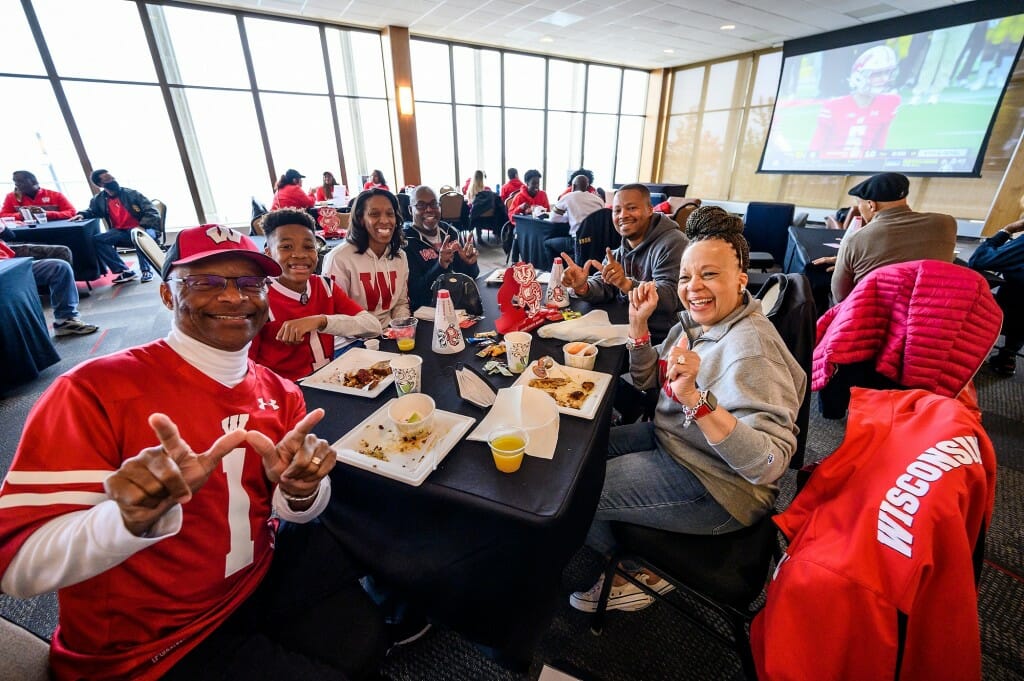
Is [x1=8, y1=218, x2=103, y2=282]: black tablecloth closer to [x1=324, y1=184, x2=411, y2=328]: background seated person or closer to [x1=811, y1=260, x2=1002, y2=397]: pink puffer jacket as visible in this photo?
[x1=324, y1=184, x2=411, y2=328]: background seated person

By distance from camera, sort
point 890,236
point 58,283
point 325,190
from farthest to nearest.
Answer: point 325,190 < point 58,283 < point 890,236

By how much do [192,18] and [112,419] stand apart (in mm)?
8288

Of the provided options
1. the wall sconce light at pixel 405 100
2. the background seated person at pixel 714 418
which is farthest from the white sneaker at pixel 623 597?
the wall sconce light at pixel 405 100

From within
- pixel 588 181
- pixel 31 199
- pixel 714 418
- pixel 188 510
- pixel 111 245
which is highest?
pixel 588 181

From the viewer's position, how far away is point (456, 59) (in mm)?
7973

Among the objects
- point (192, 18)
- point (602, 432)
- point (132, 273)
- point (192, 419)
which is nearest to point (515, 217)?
point (602, 432)

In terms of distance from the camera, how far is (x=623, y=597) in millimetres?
1388

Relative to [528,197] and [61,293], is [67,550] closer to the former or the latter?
[61,293]

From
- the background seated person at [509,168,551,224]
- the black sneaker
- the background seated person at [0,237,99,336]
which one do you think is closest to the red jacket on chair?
the background seated person at [0,237,99,336]

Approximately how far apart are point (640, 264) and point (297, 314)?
1.89 metres

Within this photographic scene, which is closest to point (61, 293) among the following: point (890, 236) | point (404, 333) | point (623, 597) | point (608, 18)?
point (404, 333)

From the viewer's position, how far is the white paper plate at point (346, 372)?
4.10ft

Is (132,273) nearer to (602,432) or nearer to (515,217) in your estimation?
(515,217)

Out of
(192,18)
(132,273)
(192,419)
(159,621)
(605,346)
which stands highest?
(192,18)
